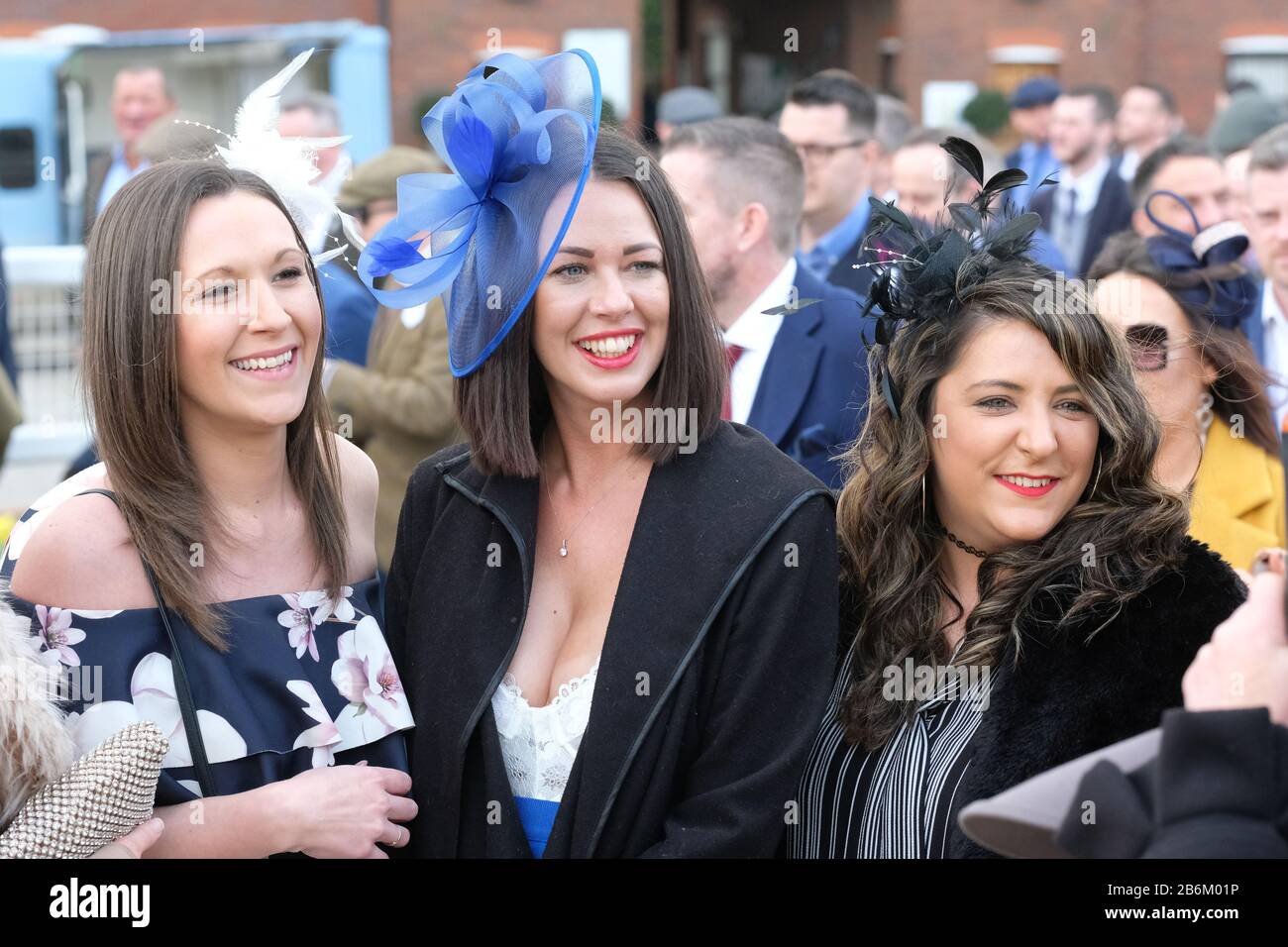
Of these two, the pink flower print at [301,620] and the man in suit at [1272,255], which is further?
the man in suit at [1272,255]

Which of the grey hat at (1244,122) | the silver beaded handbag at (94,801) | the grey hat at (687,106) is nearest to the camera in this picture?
the silver beaded handbag at (94,801)

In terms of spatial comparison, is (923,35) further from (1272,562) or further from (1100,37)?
(1272,562)

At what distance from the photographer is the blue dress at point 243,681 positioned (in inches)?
90.9

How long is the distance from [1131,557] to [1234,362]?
1.31 m

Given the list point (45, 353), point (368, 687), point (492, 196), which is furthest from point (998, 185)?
point (45, 353)

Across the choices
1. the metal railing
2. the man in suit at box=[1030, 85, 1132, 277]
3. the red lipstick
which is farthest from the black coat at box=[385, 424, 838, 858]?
the man in suit at box=[1030, 85, 1132, 277]

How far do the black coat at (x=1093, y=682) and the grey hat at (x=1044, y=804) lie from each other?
0.25 meters

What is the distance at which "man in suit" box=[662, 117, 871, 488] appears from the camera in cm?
400

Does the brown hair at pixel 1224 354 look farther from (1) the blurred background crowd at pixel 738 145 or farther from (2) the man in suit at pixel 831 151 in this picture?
(2) the man in suit at pixel 831 151

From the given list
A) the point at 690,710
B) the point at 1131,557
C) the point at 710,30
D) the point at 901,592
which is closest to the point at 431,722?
the point at 690,710

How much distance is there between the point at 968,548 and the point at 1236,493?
4.18 ft

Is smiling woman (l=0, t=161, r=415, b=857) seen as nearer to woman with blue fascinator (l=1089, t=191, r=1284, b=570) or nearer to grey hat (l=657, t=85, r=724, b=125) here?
woman with blue fascinator (l=1089, t=191, r=1284, b=570)

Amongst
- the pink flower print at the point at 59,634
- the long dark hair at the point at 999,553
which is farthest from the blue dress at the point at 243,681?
the long dark hair at the point at 999,553
